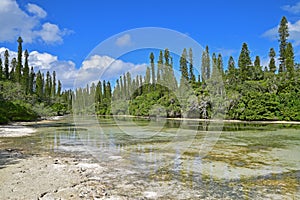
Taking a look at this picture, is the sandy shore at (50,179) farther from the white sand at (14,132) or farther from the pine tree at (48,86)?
the pine tree at (48,86)

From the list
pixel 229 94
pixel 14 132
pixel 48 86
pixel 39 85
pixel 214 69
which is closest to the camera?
pixel 14 132

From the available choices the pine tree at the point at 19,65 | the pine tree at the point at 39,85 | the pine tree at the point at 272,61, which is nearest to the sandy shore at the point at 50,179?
the pine tree at the point at 19,65

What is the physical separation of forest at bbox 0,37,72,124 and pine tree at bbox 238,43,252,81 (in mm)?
40580

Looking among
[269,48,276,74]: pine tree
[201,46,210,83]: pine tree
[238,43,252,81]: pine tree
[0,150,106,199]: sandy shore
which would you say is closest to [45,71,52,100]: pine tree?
[201,46,210,83]: pine tree

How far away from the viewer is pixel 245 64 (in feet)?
181

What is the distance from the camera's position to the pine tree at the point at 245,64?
54.3 metres

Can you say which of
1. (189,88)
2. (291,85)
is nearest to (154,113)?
(189,88)

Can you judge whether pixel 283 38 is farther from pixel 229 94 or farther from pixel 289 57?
pixel 229 94

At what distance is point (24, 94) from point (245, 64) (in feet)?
143

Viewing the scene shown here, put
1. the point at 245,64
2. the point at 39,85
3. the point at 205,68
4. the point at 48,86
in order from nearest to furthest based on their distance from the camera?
1. the point at 245,64
2. the point at 205,68
3. the point at 39,85
4. the point at 48,86

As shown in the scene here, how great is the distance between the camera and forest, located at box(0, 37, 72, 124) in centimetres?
3844

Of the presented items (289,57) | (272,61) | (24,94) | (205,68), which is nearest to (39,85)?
(24,94)

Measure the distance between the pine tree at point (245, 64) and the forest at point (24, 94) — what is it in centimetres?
4058

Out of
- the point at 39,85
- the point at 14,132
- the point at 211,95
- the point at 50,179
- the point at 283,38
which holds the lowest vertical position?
the point at 50,179
